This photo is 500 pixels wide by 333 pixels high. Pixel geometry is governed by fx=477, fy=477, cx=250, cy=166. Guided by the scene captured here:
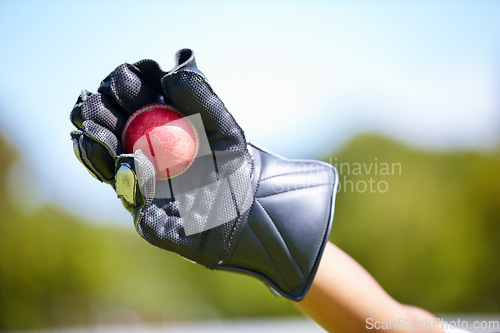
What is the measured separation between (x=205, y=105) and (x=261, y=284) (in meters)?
11.5

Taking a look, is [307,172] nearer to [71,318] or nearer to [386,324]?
[386,324]

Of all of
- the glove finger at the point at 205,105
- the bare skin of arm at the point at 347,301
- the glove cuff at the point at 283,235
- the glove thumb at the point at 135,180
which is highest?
the glove finger at the point at 205,105

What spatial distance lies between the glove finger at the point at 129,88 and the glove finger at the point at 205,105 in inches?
5.8

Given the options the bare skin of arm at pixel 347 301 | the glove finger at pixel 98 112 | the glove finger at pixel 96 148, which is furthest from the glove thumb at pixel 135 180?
the bare skin of arm at pixel 347 301

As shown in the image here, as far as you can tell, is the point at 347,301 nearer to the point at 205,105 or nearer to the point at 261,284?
the point at 205,105

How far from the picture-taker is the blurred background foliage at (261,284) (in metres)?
11.8

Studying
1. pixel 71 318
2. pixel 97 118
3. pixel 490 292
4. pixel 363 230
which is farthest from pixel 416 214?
pixel 97 118

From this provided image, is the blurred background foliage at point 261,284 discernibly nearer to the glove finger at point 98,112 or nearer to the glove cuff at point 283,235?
the glove cuff at point 283,235

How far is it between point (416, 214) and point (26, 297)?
427 inches

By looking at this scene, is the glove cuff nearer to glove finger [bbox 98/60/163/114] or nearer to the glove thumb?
the glove thumb

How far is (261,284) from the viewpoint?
12914 millimetres

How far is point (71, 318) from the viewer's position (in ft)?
43.1

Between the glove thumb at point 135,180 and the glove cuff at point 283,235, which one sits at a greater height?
the glove thumb at point 135,180

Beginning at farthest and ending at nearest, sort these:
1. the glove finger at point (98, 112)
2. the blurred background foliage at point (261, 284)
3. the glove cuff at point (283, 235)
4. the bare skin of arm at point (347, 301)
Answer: the blurred background foliage at point (261, 284) → the glove finger at point (98, 112) → the glove cuff at point (283, 235) → the bare skin of arm at point (347, 301)
